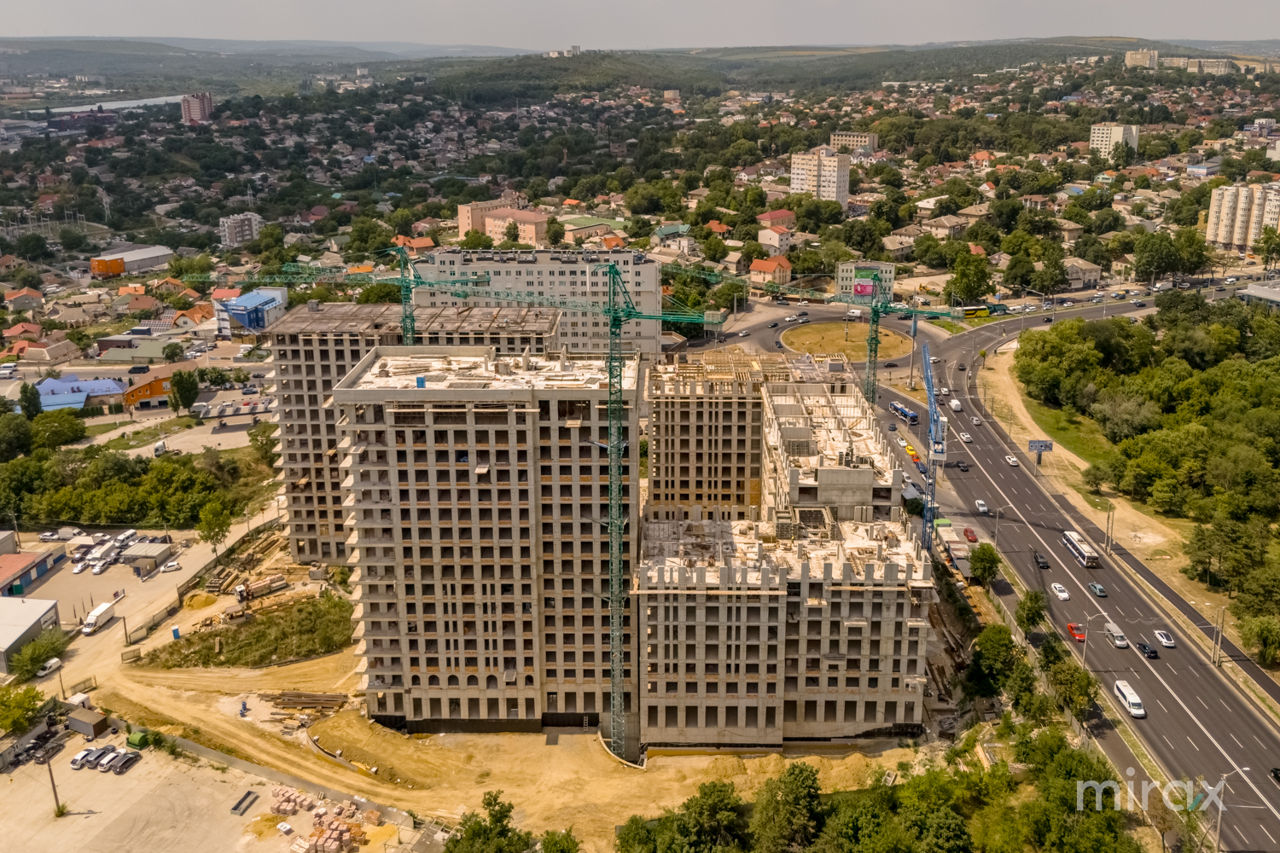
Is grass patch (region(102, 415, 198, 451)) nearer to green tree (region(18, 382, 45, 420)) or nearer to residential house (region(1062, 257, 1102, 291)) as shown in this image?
green tree (region(18, 382, 45, 420))

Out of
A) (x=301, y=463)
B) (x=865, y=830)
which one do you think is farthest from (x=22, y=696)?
(x=865, y=830)

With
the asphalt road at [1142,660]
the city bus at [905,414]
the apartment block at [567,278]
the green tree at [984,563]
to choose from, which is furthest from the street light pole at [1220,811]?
the apartment block at [567,278]

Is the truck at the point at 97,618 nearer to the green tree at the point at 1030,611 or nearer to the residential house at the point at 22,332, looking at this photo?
the green tree at the point at 1030,611

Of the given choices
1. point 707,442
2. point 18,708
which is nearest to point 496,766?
point 18,708

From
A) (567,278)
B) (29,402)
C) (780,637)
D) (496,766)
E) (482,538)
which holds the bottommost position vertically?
(496,766)

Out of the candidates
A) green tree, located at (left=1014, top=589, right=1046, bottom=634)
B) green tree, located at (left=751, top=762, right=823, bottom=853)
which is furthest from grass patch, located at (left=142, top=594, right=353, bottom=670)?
green tree, located at (left=1014, top=589, right=1046, bottom=634)

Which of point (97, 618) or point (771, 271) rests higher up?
point (771, 271)

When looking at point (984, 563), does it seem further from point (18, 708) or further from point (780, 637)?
point (18, 708)
